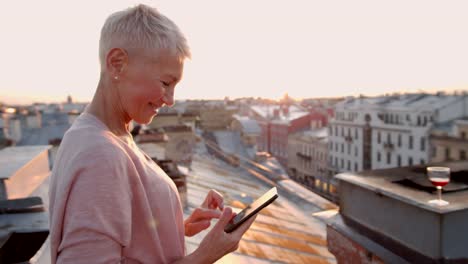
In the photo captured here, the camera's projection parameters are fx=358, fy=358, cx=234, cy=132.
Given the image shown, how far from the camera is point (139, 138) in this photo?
1202 cm

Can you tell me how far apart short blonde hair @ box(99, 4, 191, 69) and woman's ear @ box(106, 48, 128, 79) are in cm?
2

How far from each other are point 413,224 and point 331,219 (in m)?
0.81

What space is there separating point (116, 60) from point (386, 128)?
3620cm

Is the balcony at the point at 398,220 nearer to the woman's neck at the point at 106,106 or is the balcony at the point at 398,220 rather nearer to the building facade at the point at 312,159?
the woman's neck at the point at 106,106

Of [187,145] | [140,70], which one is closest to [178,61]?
[140,70]

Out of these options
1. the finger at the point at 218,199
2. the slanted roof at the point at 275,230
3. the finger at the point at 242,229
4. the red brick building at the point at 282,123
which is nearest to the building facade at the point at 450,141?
the red brick building at the point at 282,123

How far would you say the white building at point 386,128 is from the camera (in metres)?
30.0

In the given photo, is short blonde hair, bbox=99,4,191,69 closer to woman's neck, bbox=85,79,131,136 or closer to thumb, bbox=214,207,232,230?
woman's neck, bbox=85,79,131,136

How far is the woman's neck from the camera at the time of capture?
1471mm

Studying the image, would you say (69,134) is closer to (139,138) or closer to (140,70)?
(140,70)

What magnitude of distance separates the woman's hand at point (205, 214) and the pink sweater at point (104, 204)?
18.2 inches

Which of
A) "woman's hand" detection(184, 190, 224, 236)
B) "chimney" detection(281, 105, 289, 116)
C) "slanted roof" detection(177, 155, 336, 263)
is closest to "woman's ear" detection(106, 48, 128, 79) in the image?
"woman's hand" detection(184, 190, 224, 236)

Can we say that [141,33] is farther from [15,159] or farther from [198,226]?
[15,159]

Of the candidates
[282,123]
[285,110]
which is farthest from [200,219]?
[285,110]
